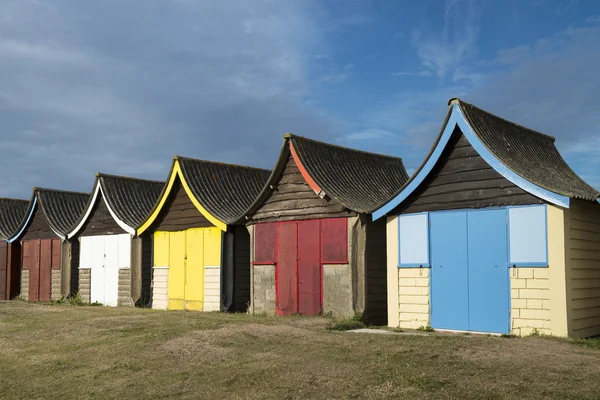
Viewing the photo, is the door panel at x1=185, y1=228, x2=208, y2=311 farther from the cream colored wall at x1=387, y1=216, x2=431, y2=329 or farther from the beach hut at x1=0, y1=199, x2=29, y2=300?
the beach hut at x1=0, y1=199, x2=29, y2=300

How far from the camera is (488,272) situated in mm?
15383

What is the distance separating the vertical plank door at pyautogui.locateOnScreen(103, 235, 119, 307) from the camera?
27547mm

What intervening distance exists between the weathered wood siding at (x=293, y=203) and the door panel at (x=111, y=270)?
852 centimetres

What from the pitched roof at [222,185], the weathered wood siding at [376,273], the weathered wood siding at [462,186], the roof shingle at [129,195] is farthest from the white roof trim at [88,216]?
the weathered wood siding at [462,186]

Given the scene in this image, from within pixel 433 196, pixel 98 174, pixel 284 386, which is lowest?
pixel 284 386

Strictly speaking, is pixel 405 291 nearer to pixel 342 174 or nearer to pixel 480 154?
pixel 480 154

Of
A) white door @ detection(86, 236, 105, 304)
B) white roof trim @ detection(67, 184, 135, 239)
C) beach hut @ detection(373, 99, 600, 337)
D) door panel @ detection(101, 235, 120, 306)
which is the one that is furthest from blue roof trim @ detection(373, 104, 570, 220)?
white door @ detection(86, 236, 105, 304)

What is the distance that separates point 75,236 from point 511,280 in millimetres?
20908

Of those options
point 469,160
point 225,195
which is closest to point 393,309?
point 469,160

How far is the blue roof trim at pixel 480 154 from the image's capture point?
14.4 metres

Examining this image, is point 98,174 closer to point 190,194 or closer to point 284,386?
point 190,194

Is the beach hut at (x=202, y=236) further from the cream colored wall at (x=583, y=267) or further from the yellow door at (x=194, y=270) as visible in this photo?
the cream colored wall at (x=583, y=267)

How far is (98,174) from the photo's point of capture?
28.8m

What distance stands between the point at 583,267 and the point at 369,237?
565 centimetres
